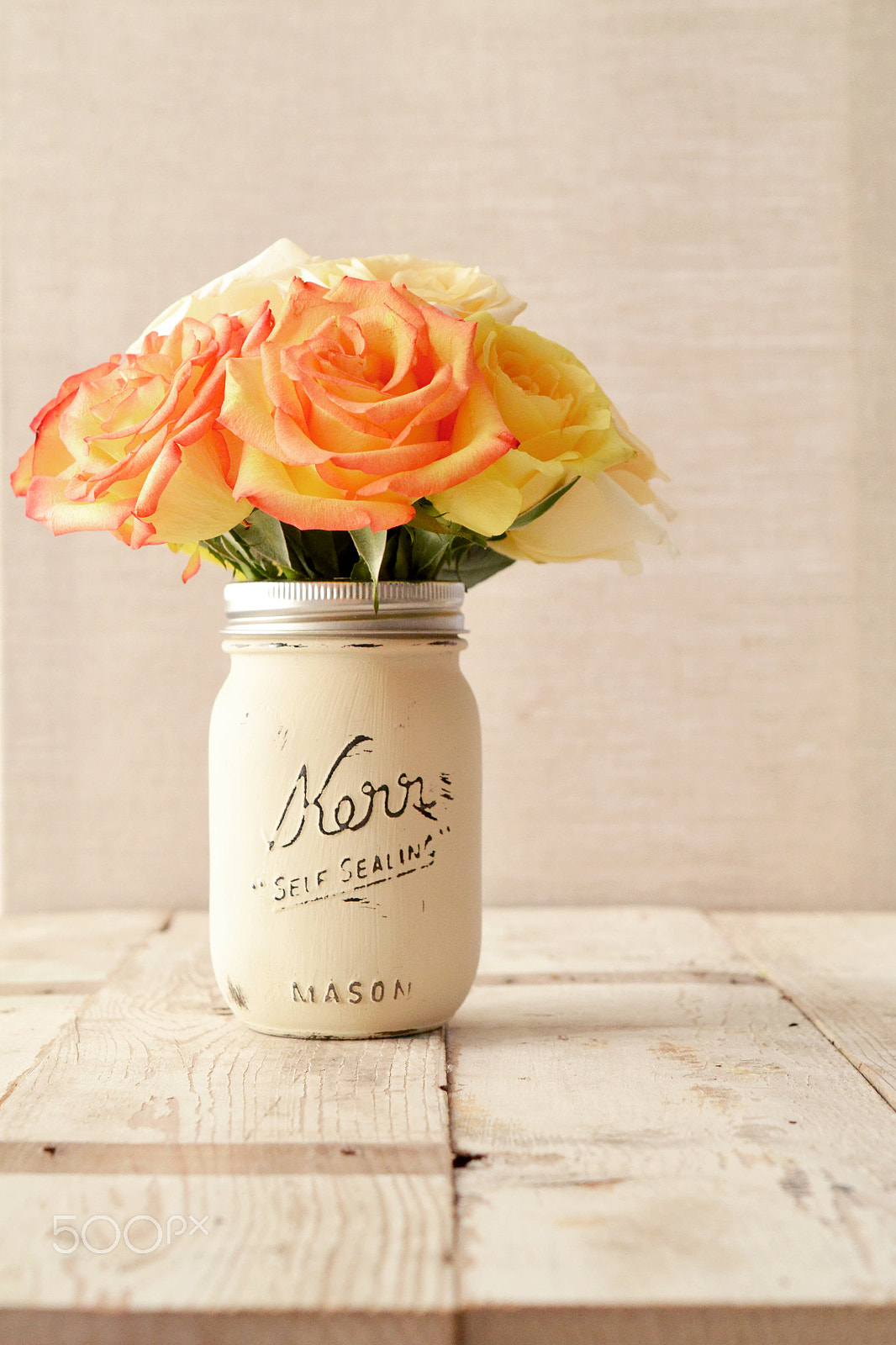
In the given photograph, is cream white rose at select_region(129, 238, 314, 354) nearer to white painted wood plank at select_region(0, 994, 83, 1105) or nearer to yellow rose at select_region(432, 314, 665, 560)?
yellow rose at select_region(432, 314, 665, 560)

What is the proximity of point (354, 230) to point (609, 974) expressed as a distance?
63cm

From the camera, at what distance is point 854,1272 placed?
0.36 meters

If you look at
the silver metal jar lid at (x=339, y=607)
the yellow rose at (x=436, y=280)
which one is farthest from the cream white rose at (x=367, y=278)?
the silver metal jar lid at (x=339, y=607)

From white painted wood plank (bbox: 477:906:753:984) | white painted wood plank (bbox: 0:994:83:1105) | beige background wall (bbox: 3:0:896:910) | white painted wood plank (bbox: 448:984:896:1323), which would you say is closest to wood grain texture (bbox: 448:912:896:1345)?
white painted wood plank (bbox: 448:984:896:1323)

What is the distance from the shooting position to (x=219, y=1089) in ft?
1.68

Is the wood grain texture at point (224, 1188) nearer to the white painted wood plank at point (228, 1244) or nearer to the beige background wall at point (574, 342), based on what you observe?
the white painted wood plank at point (228, 1244)

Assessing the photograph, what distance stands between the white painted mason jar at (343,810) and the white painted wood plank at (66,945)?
220 millimetres

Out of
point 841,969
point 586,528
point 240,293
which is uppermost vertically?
point 240,293

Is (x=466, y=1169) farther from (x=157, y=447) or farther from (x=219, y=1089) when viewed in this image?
(x=157, y=447)

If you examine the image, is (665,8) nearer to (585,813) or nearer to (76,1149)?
(585,813)

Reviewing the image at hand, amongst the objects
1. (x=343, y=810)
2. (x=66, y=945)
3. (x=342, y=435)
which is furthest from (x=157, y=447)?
(x=66, y=945)

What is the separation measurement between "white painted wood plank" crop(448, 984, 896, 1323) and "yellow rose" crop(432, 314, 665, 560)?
10.1 inches

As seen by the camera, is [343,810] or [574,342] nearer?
[343,810]

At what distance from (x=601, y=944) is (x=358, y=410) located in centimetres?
49
